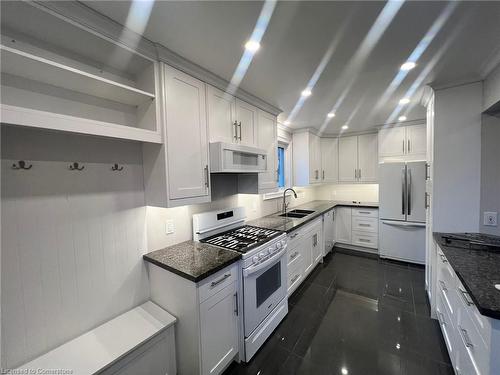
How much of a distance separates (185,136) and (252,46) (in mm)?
818

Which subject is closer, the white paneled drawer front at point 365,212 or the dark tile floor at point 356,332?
the dark tile floor at point 356,332

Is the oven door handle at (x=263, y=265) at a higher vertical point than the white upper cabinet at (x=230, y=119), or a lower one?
lower

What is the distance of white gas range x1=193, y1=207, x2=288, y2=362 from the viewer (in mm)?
1761

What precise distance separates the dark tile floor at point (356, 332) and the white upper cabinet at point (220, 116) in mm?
2011

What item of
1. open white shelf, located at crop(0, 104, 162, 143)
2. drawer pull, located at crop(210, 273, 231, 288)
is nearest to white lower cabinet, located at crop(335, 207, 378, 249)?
drawer pull, located at crop(210, 273, 231, 288)

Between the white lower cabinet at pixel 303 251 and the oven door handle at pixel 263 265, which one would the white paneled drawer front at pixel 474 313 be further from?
the white lower cabinet at pixel 303 251

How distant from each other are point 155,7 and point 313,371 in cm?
268

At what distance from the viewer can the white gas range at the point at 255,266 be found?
1.76 m

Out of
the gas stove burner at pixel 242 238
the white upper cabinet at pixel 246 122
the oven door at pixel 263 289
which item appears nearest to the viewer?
the oven door at pixel 263 289

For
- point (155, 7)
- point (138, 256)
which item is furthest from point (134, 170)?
point (155, 7)

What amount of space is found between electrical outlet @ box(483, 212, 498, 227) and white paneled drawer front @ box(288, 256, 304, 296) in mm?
1902

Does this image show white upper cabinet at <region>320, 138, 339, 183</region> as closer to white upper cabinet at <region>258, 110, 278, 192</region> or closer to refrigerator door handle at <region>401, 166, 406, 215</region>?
refrigerator door handle at <region>401, 166, 406, 215</region>

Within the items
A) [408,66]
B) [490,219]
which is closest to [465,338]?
[490,219]

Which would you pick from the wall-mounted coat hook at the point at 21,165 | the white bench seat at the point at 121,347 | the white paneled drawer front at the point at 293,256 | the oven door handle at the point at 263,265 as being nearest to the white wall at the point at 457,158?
the white paneled drawer front at the point at 293,256
